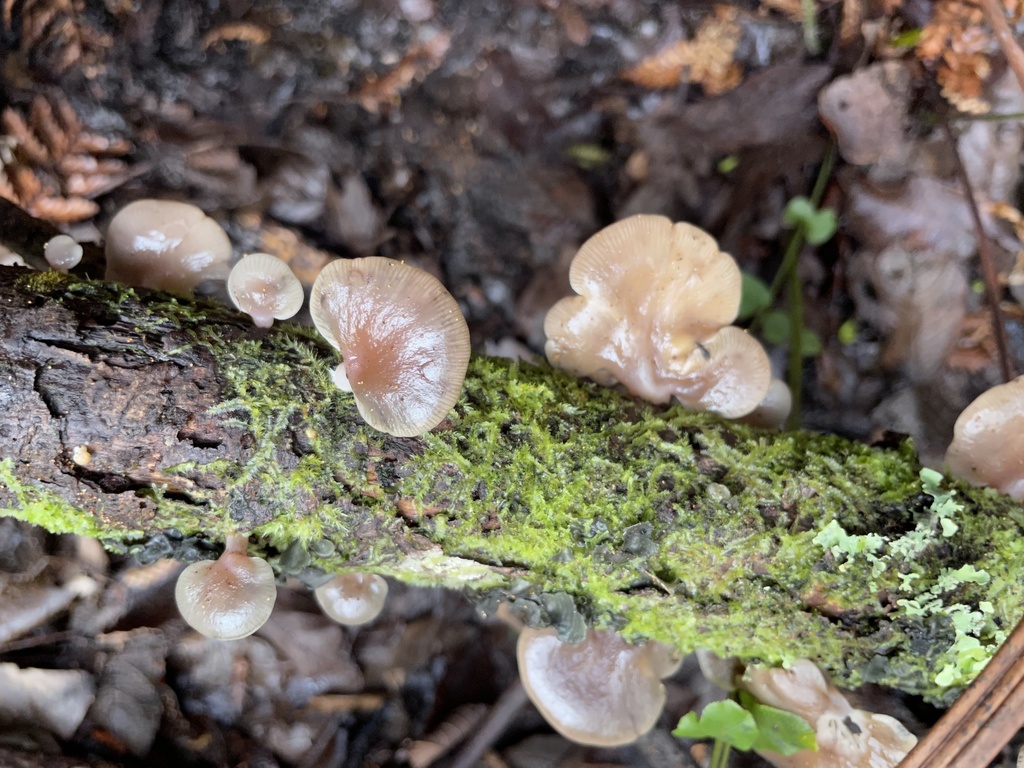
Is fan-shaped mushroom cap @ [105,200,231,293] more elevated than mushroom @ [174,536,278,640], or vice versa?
fan-shaped mushroom cap @ [105,200,231,293]

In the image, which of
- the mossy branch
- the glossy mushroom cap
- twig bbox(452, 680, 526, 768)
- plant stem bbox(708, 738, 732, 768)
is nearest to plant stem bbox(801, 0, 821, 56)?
the mossy branch

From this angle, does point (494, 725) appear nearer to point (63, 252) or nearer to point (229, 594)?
point (229, 594)

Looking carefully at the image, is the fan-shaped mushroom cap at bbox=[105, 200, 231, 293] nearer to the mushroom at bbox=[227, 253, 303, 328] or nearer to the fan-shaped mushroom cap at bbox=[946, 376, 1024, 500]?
the mushroom at bbox=[227, 253, 303, 328]

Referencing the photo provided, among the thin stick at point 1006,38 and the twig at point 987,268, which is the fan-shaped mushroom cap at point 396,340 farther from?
the twig at point 987,268

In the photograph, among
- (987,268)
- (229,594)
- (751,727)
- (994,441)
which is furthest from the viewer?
(987,268)

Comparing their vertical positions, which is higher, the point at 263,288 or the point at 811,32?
the point at 811,32

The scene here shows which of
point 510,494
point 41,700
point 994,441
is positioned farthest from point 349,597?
point 994,441

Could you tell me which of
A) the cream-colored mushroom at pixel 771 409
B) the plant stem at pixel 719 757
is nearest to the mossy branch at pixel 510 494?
the cream-colored mushroom at pixel 771 409
